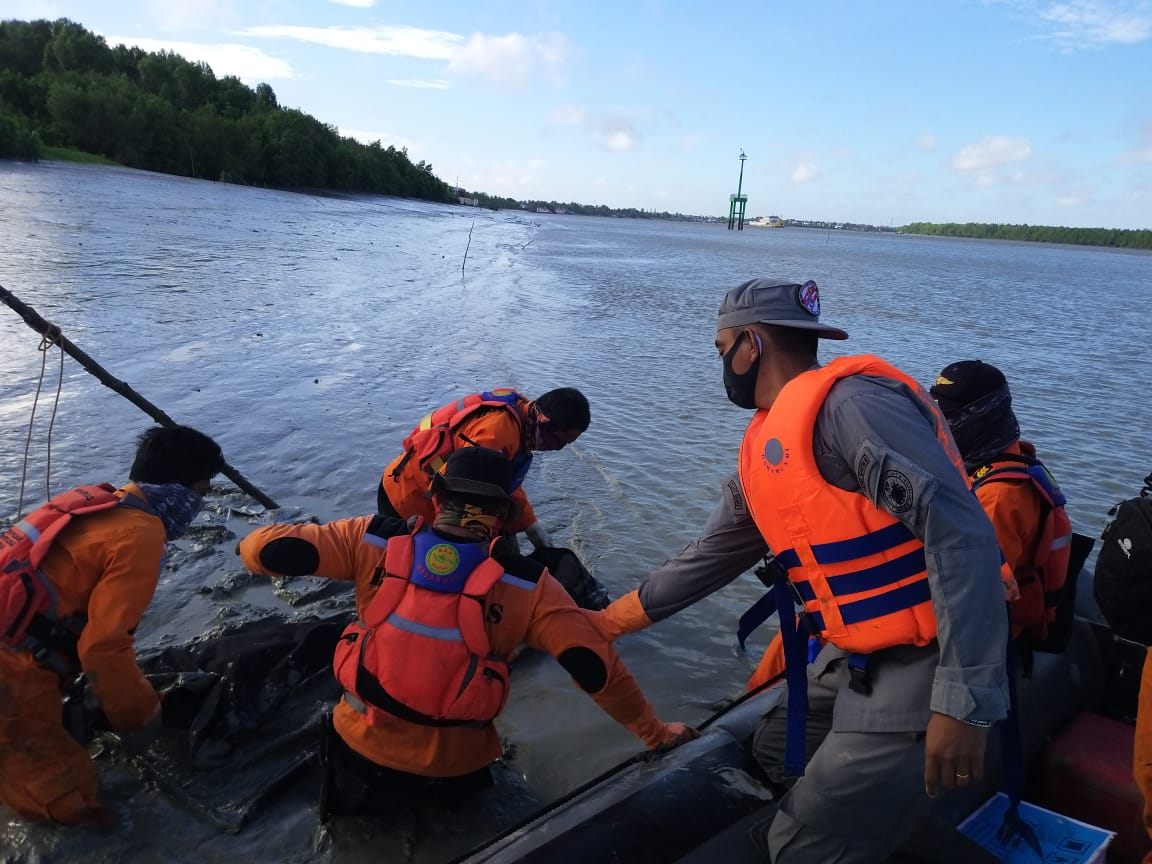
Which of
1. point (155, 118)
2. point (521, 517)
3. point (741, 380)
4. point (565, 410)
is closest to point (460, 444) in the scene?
point (565, 410)

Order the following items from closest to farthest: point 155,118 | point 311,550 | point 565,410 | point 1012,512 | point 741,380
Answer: point 741,380, point 311,550, point 1012,512, point 565,410, point 155,118

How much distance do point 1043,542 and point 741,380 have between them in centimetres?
169

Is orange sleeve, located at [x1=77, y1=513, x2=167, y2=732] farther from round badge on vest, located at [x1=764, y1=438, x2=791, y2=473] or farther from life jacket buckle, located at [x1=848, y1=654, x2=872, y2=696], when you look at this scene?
life jacket buckle, located at [x1=848, y1=654, x2=872, y2=696]

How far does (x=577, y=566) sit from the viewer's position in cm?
518

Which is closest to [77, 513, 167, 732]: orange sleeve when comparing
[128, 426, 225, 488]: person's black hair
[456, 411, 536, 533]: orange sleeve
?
[128, 426, 225, 488]: person's black hair

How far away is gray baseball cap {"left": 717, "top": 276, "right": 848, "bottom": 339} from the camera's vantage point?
7.24ft

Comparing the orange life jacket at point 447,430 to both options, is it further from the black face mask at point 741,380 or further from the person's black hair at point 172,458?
the black face mask at point 741,380

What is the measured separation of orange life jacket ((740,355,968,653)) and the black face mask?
0.68 ft

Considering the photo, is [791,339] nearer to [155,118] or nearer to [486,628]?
[486,628]

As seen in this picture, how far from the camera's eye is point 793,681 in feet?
7.47

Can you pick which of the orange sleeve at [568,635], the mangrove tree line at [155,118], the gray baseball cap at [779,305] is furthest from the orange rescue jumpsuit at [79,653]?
the mangrove tree line at [155,118]

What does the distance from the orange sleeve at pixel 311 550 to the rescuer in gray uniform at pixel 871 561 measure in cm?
148

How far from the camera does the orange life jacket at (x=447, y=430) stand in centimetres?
434

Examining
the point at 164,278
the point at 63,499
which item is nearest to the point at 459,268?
the point at 164,278
